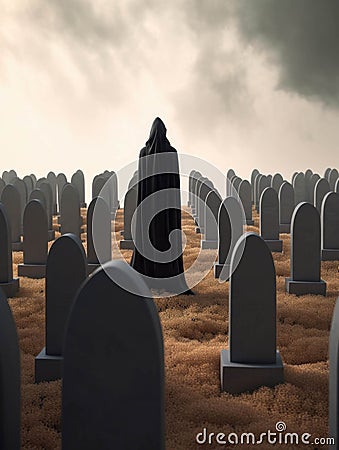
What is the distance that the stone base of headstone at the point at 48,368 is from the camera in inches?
175

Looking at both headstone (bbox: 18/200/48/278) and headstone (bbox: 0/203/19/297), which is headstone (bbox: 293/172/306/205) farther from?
headstone (bbox: 0/203/19/297)

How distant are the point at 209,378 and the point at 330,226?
5540 millimetres

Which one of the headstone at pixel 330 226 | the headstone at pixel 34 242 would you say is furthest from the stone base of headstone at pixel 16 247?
the headstone at pixel 330 226

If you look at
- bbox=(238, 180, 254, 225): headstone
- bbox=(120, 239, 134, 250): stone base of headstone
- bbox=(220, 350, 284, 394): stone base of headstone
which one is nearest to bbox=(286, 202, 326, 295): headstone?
bbox=(220, 350, 284, 394): stone base of headstone

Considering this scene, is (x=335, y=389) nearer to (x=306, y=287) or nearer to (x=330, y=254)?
(x=306, y=287)

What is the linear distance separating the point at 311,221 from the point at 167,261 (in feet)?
6.13

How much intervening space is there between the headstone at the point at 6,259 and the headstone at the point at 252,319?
346 centimetres

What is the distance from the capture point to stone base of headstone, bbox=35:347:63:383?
444 cm

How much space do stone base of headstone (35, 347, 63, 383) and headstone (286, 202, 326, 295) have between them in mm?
3721

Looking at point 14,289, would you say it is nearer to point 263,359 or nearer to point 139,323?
point 263,359

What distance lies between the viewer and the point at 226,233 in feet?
27.5

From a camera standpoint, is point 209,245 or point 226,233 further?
point 209,245

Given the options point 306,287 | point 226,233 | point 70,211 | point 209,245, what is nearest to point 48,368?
point 306,287

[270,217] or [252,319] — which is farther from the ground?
[270,217]
